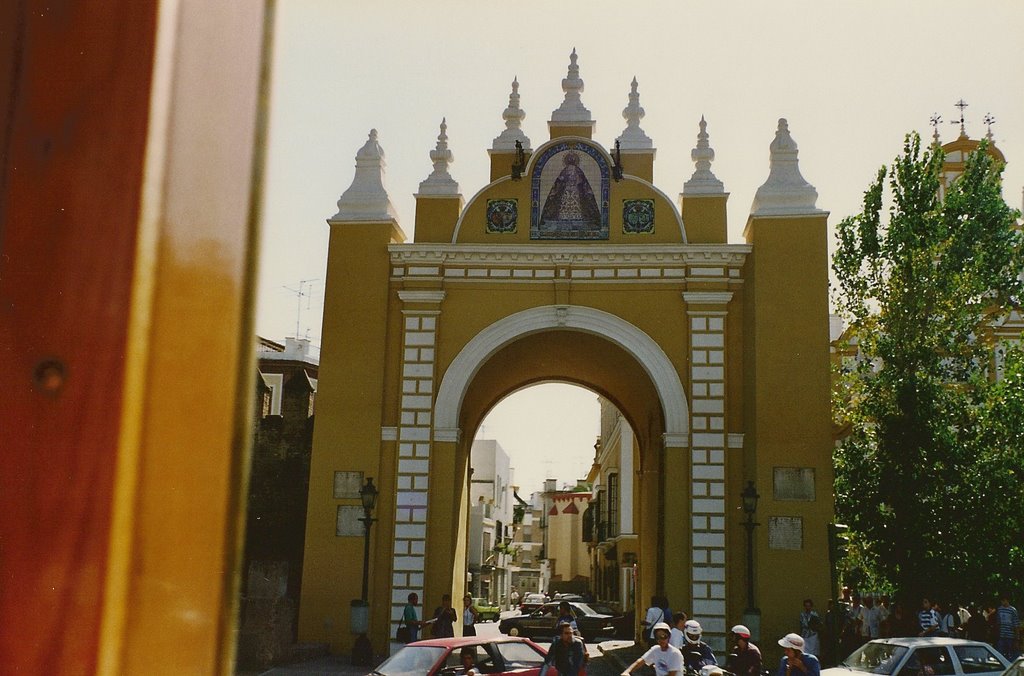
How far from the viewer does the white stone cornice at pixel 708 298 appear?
801 inches

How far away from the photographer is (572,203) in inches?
822

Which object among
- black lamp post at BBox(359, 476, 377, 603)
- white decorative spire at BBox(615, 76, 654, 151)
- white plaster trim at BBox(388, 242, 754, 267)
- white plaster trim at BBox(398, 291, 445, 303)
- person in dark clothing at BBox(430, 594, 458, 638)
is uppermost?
white decorative spire at BBox(615, 76, 654, 151)

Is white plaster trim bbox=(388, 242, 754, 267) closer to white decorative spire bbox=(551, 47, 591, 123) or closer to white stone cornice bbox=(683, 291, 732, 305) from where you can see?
white stone cornice bbox=(683, 291, 732, 305)

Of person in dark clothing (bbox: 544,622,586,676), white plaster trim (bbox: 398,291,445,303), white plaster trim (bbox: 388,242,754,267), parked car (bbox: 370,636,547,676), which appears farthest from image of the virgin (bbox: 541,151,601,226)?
person in dark clothing (bbox: 544,622,586,676)

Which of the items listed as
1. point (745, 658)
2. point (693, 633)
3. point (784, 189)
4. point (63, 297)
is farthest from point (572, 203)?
point (63, 297)

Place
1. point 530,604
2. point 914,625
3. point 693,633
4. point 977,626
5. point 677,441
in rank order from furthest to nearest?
point 530,604 < point 677,441 < point 977,626 < point 914,625 < point 693,633

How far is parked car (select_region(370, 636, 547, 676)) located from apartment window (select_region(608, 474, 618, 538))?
3256cm

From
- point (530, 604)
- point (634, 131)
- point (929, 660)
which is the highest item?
point (634, 131)

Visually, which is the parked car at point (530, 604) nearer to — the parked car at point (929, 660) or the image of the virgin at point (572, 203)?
the image of the virgin at point (572, 203)

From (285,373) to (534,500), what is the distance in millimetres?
64298

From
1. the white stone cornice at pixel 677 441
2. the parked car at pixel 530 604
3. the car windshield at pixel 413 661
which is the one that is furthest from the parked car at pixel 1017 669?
the parked car at pixel 530 604

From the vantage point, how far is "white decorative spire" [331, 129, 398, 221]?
2120cm

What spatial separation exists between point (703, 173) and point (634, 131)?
1.68 metres

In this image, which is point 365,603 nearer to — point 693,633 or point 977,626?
point 693,633
